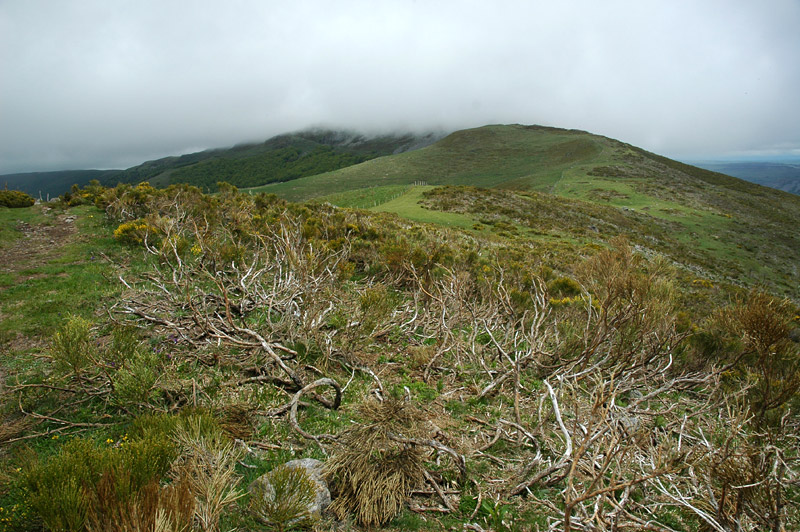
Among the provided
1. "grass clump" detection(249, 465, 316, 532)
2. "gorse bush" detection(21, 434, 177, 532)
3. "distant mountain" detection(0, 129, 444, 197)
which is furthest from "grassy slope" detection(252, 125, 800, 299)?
"distant mountain" detection(0, 129, 444, 197)

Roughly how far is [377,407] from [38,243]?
11.4 m

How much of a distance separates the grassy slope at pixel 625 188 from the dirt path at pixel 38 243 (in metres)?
16.3

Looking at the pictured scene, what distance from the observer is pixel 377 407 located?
2.60 metres

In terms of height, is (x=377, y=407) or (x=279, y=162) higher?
(x=279, y=162)

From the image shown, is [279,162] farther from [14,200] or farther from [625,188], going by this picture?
[14,200]

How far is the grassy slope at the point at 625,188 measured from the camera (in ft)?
87.2

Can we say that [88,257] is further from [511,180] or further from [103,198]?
[511,180]

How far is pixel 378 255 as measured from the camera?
9148 millimetres

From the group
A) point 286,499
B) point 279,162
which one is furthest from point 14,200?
point 279,162

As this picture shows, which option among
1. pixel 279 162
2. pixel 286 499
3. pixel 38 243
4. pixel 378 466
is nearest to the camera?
pixel 286 499

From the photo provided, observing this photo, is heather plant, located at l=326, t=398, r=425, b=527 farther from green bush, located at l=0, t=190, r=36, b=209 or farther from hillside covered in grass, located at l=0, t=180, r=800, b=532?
green bush, located at l=0, t=190, r=36, b=209

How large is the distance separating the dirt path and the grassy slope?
16.3 m

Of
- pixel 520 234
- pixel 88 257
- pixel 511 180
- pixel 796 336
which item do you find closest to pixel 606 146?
pixel 511 180

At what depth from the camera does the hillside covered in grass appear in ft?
6.23
